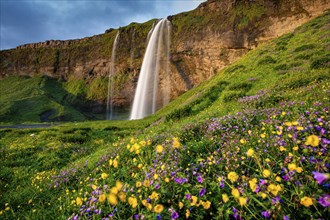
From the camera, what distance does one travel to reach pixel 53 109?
4459cm

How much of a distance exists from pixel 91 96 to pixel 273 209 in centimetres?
5512

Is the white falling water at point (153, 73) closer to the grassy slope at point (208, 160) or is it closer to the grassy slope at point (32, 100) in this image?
the grassy slope at point (32, 100)

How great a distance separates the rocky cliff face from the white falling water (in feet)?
5.15

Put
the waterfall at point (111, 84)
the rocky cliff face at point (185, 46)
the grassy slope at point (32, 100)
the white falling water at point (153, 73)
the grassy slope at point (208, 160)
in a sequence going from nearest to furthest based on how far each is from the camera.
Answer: the grassy slope at point (208, 160)
the rocky cliff face at point (185, 46)
the white falling water at point (153, 73)
the grassy slope at point (32, 100)
the waterfall at point (111, 84)

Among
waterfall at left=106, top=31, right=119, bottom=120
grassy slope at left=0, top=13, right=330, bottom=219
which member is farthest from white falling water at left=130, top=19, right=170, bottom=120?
grassy slope at left=0, top=13, right=330, bottom=219

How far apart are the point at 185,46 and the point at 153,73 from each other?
327 inches

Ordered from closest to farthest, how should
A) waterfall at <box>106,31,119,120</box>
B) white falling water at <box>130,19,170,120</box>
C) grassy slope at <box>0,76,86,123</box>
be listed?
1. white falling water at <box>130,19,170,120</box>
2. grassy slope at <box>0,76,86,123</box>
3. waterfall at <box>106,31,119,120</box>

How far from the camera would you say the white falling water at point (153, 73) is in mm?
40344

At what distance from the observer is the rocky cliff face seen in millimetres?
29125

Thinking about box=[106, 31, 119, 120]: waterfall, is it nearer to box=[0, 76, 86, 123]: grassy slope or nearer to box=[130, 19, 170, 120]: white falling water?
box=[0, 76, 86, 123]: grassy slope

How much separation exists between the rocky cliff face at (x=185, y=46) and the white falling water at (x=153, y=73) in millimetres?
1571

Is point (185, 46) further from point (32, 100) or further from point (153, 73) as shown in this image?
point (32, 100)

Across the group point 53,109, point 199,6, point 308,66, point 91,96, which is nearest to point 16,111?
point 53,109

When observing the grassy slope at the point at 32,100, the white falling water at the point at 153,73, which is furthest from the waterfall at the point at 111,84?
the white falling water at the point at 153,73
